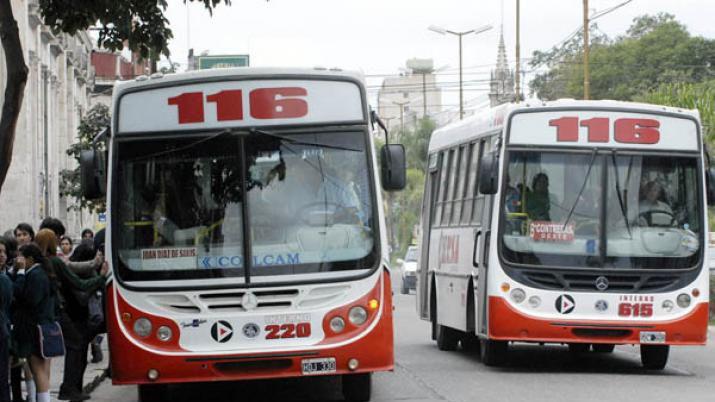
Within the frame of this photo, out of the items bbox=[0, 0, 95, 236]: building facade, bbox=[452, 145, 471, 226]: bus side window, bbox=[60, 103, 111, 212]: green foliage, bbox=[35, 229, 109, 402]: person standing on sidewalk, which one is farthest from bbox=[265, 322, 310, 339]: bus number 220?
bbox=[0, 0, 95, 236]: building facade

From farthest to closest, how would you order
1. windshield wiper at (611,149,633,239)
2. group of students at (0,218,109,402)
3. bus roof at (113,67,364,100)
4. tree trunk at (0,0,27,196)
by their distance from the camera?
1. windshield wiper at (611,149,633,239)
2. bus roof at (113,67,364,100)
3. group of students at (0,218,109,402)
4. tree trunk at (0,0,27,196)

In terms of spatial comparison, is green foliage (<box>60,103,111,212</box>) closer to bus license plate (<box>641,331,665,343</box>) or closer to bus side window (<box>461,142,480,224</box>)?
bus side window (<box>461,142,480,224</box>)

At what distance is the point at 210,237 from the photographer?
44.1 feet

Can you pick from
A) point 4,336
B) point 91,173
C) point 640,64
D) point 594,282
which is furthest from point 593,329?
point 640,64

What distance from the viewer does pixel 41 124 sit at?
40.0 metres

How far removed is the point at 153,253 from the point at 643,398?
475cm

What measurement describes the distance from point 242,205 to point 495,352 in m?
5.76

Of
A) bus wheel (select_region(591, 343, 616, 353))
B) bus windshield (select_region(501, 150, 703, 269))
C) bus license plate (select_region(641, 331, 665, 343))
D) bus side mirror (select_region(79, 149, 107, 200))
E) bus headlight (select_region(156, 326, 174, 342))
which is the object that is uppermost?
bus side mirror (select_region(79, 149, 107, 200))

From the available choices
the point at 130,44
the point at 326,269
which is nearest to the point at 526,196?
the point at 326,269

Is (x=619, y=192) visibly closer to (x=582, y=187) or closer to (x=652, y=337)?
(x=582, y=187)

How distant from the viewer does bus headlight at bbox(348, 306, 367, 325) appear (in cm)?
1349

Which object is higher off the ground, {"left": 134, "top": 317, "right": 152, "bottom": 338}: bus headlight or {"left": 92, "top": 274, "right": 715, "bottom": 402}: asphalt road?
{"left": 134, "top": 317, "right": 152, "bottom": 338}: bus headlight

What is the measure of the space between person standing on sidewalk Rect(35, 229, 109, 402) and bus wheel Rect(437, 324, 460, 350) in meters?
7.79

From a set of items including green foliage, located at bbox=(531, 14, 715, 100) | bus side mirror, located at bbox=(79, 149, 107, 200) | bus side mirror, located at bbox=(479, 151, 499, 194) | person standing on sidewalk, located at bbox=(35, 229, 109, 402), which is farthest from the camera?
green foliage, located at bbox=(531, 14, 715, 100)
